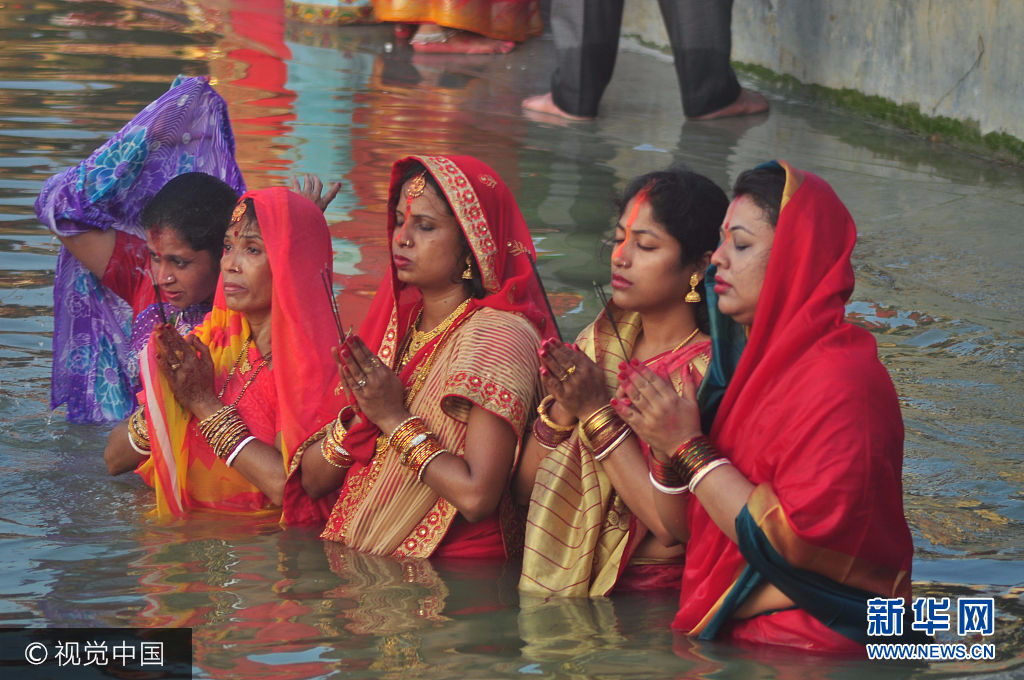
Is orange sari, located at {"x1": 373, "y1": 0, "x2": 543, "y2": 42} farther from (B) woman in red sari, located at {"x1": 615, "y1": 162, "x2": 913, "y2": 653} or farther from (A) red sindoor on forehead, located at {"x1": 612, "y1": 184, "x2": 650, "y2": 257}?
(B) woman in red sari, located at {"x1": 615, "y1": 162, "x2": 913, "y2": 653}

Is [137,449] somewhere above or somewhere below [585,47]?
below

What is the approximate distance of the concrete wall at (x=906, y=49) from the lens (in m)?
8.35

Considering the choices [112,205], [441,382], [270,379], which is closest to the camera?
[441,382]

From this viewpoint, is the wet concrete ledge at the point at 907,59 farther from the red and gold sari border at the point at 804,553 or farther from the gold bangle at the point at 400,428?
the red and gold sari border at the point at 804,553

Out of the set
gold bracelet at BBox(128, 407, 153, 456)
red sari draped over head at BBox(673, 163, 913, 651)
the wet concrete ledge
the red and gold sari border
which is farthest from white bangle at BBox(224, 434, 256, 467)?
the wet concrete ledge

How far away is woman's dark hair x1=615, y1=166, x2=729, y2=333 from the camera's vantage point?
320 centimetres

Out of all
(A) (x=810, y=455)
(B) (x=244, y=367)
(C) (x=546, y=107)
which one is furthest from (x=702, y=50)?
(A) (x=810, y=455)

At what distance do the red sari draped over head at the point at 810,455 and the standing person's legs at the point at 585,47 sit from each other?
7.35 meters

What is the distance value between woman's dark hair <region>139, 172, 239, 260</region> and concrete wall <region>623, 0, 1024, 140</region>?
5.72 m

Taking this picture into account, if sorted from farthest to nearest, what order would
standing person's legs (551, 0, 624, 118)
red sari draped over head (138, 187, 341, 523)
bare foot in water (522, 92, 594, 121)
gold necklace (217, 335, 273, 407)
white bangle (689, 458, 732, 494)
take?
bare foot in water (522, 92, 594, 121), standing person's legs (551, 0, 624, 118), gold necklace (217, 335, 273, 407), red sari draped over head (138, 187, 341, 523), white bangle (689, 458, 732, 494)

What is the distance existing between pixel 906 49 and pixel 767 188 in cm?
712

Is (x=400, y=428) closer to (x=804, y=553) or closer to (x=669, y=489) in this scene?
(x=669, y=489)

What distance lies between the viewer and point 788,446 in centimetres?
270

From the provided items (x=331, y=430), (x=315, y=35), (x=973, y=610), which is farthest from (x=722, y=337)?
(x=315, y=35)
